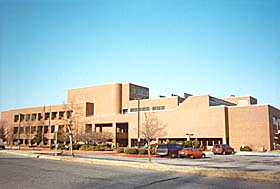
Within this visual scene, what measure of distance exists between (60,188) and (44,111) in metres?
78.0

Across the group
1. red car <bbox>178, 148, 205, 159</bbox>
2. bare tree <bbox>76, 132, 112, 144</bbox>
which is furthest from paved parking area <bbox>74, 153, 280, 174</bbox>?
bare tree <bbox>76, 132, 112, 144</bbox>

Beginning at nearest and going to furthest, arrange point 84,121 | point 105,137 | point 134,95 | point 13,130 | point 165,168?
point 165,168 < point 105,137 < point 84,121 < point 134,95 < point 13,130

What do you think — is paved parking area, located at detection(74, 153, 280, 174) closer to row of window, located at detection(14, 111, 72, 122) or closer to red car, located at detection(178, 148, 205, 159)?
red car, located at detection(178, 148, 205, 159)

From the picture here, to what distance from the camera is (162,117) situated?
63062 millimetres

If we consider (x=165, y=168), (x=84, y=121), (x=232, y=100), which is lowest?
(x=165, y=168)

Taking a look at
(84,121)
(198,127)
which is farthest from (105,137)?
(198,127)

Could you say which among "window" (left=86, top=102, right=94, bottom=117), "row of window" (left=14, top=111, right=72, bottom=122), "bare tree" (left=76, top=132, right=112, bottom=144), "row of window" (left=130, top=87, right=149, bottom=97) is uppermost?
"row of window" (left=130, top=87, right=149, bottom=97)

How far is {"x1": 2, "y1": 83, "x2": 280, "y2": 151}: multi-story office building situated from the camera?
173 feet

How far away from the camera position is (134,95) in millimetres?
81250

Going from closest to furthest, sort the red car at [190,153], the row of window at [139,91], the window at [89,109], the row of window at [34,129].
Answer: the red car at [190,153]
the window at [89,109]
the row of window at [139,91]
the row of window at [34,129]

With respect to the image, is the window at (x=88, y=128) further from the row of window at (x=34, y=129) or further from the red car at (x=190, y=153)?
the red car at (x=190, y=153)

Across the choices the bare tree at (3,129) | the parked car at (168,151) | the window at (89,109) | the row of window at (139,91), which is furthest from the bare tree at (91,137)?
the bare tree at (3,129)

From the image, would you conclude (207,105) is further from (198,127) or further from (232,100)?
(232,100)

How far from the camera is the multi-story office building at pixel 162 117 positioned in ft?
173
